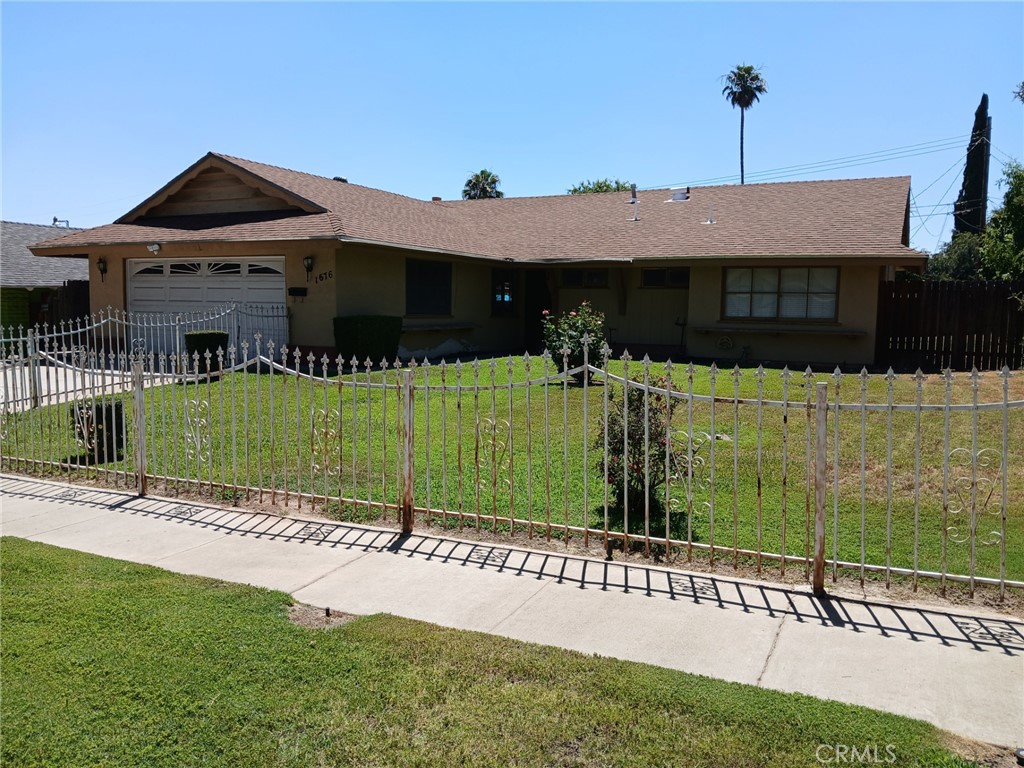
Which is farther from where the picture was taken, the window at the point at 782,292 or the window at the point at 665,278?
the window at the point at 665,278

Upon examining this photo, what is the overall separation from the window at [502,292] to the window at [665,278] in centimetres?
413

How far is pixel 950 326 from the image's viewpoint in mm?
17938

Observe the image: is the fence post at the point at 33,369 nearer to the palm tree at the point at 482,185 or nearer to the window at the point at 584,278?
the window at the point at 584,278

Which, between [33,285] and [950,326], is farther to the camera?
[33,285]

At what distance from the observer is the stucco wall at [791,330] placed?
18.2 meters

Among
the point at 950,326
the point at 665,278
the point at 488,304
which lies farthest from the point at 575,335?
the point at 950,326

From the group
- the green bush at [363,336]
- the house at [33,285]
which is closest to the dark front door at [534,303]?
the green bush at [363,336]

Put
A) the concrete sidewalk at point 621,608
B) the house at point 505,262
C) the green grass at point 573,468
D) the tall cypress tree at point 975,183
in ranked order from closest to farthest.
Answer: the concrete sidewalk at point 621,608 → the green grass at point 573,468 → the house at point 505,262 → the tall cypress tree at point 975,183

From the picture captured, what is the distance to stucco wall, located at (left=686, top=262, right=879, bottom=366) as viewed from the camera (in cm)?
1822

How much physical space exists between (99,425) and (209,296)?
1076 centimetres

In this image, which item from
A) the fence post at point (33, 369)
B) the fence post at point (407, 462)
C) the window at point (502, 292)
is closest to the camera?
the fence post at point (407, 462)

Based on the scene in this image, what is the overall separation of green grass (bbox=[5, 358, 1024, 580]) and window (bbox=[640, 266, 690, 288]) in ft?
29.3

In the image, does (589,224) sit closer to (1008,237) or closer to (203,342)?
(203,342)

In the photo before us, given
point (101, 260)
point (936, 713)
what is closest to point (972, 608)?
point (936, 713)
